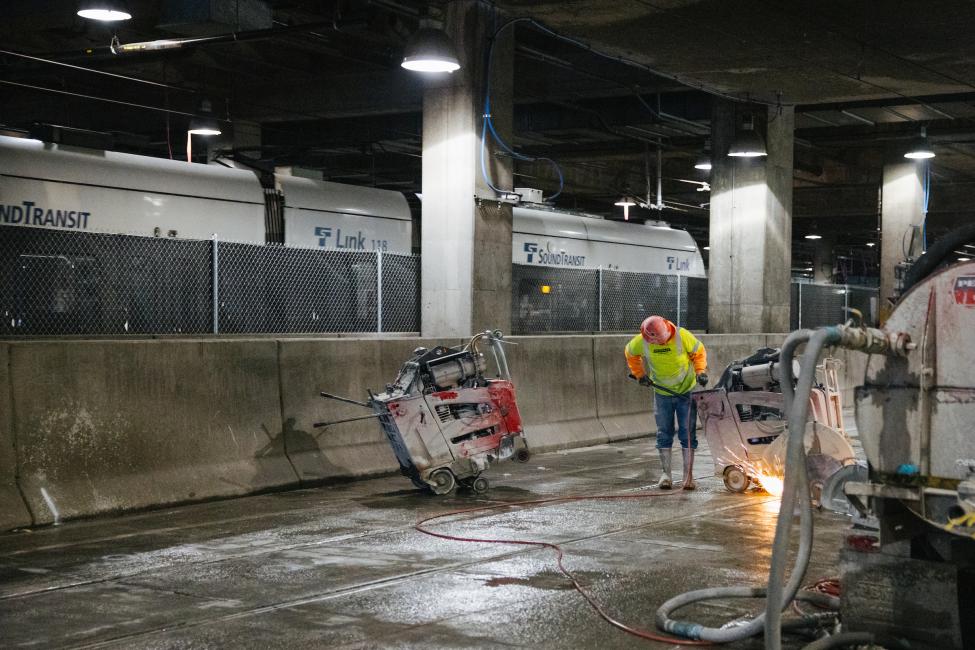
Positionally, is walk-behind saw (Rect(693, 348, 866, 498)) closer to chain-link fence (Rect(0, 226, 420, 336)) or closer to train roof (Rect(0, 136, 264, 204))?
chain-link fence (Rect(0, 226, 420, 336))

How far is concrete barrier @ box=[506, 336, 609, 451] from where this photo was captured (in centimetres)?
1583

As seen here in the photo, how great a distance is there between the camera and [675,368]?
40.8 ft

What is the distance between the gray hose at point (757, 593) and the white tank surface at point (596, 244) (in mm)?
15666

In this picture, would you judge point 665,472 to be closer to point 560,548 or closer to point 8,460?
point 560,548

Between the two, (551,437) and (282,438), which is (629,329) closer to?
(551,437)

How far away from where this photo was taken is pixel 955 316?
18.8 ft

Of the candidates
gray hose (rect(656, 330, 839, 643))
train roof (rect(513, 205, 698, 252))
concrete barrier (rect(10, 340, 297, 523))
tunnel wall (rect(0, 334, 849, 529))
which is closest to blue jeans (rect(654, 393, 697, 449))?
tunnel wall (rect(0, 334, 849, 529))

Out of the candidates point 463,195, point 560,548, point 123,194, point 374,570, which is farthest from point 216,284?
point 374,570

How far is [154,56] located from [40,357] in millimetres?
14213

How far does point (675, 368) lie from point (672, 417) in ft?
1.96

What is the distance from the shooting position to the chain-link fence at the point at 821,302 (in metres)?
26.0

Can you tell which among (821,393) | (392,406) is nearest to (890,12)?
(821,393)

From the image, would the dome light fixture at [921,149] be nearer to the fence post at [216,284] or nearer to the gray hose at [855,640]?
the fence post at [216,284]

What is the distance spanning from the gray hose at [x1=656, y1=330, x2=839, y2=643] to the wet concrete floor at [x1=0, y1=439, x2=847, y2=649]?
0.42 ft
